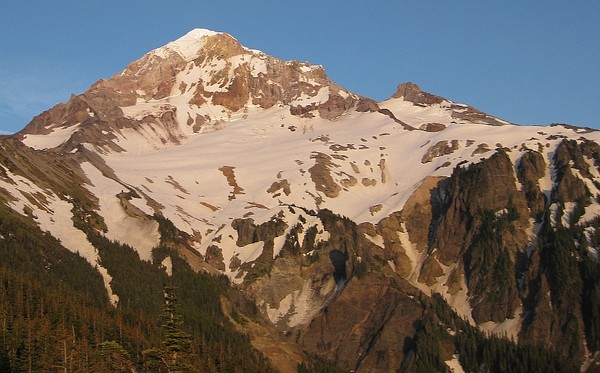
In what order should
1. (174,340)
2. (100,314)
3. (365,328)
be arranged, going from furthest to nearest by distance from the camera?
(365,328) < (100,314) < (174,340)

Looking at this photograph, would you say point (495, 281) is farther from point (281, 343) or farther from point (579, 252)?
point (281, 343)

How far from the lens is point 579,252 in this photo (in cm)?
19575

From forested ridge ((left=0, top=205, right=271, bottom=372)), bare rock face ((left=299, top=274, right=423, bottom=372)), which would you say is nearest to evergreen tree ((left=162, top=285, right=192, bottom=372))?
forested ridge ((left=0, top=205, right=271, bottom=372))

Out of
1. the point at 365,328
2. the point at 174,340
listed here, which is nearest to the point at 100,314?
the point at 174,340

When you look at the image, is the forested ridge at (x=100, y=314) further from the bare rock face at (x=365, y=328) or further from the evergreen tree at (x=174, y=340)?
the bare rock face at (x=365, y=328)

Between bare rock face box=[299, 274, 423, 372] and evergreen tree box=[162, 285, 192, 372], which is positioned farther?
bare rock face box=[299, 274, 423, 372]

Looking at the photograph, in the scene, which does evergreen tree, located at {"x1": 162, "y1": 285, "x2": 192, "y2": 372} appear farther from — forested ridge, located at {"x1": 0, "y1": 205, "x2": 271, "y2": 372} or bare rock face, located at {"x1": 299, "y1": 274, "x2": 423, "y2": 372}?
bare rock face, located at {"x1": 299, "y1": 274, "x2": 423, "y2": 372}

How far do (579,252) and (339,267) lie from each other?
1882 inches

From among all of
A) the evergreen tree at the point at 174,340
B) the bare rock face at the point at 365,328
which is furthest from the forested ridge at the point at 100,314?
the bare rock face at the point at 365,328

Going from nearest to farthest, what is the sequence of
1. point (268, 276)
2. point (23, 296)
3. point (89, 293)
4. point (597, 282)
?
point (23, 296) → point (89, 293) → point (597, 282) → point (268, 276)

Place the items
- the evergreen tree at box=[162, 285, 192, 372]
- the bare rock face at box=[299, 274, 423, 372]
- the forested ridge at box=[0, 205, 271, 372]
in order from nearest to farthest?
the evergreen tree at box=[162, 285, 192, 372] < the forested ridge at box=[0, 205, 271, 372] < the bare rock face at box=[299, 274, 423, 372]

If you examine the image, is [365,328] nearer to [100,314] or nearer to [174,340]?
Result: [100,314]

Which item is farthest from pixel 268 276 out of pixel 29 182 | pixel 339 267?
pixel 29 182

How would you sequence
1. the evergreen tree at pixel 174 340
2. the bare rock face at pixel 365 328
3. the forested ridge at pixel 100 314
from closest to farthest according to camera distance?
the evergreen tree at pixel 174 340 < the forested ridge at pixel 100 314 < the bare rock face at pixel 365 328
